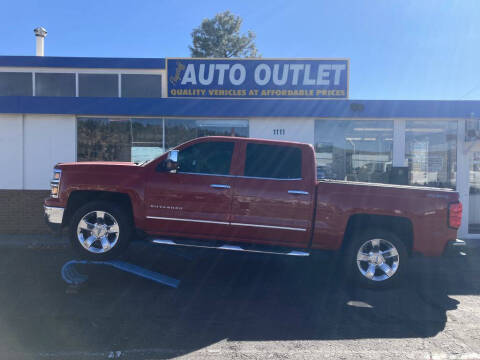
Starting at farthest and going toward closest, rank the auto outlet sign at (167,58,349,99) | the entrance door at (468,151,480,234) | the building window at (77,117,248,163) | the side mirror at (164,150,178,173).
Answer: the auto outlet sign at (167,58,349,99) < the entrance door at (468,151,480,234) < the building window at (77,117,248,163) < the side mirror at (164,150,178,173)

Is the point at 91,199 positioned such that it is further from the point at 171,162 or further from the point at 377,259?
the point at 377,259

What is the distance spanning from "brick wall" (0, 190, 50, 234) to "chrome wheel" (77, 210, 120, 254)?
446 cm

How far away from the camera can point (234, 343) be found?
13.7 ft

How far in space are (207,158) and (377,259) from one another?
9.51 ft

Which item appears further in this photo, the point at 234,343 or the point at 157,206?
the point at 157,206

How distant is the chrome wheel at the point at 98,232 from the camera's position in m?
5.89

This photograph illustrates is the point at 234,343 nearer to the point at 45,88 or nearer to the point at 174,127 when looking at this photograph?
the point at 174,127

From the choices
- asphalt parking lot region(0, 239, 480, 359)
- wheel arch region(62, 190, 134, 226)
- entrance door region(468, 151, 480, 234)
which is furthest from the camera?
entrance door region(468, 151, 480, 234)

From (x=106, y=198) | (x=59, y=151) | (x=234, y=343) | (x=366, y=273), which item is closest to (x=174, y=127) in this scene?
(x=59, y=151)

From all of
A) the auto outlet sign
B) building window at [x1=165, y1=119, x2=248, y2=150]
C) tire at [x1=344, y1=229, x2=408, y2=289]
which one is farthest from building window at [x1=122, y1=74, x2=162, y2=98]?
tire at [x1=344, y1=229, x2=408, y2=289]

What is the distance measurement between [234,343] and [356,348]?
124 centimetres

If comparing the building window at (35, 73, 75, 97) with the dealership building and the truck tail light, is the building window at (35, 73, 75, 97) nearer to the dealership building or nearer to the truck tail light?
the dealership building

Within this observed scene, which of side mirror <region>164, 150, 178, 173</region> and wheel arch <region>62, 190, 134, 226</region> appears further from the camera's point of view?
wheel arch <region>62, 190, 134, 226</region>

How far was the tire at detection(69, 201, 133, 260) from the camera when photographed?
231 inches
